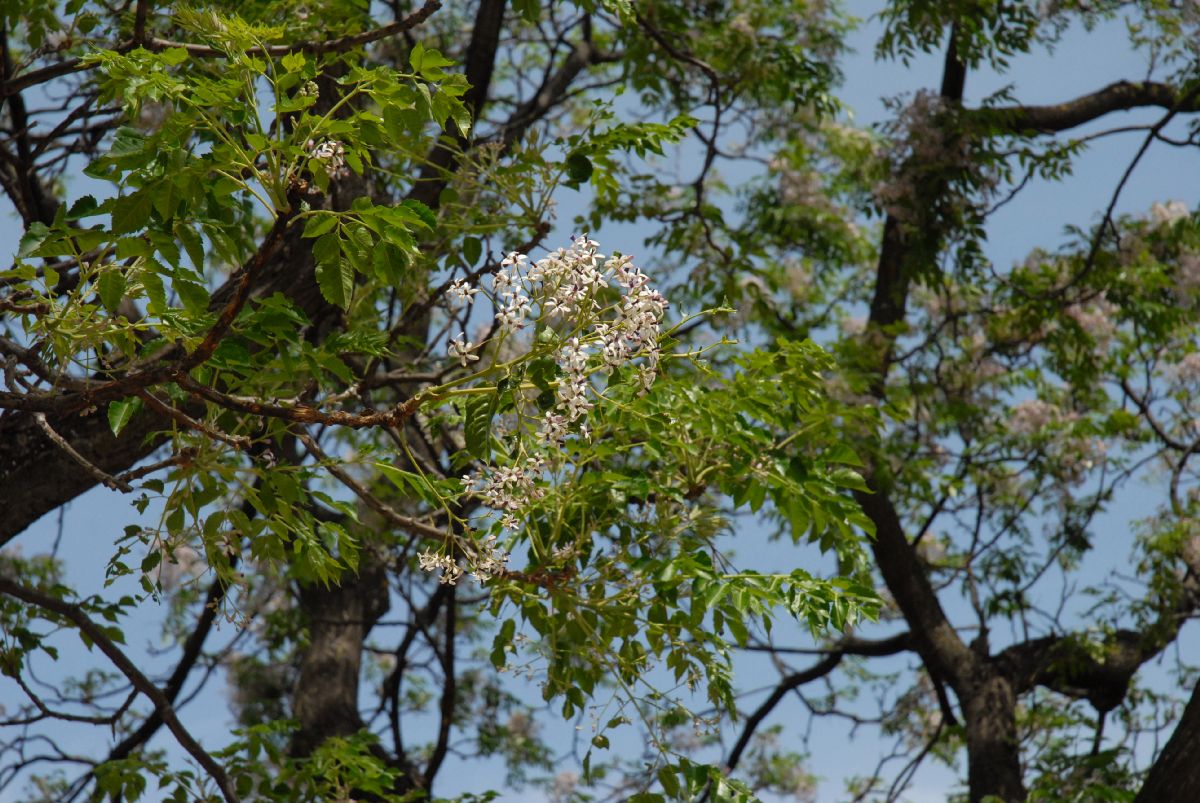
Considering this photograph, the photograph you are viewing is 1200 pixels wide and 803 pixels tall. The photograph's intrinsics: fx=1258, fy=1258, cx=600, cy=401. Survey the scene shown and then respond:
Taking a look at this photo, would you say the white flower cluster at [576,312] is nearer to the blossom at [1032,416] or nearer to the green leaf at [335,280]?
the green leaf at [335,280]

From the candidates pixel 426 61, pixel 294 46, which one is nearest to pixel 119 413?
pixel 426 61

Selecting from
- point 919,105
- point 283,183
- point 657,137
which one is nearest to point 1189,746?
point 657,137

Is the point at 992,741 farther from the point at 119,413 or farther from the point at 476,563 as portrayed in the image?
the point at 119,413

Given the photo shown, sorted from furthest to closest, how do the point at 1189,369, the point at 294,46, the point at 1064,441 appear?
the point at 1189,369 < the point at 1064,441 < the point at 294,46

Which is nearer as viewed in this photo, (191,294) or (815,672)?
(191,294)

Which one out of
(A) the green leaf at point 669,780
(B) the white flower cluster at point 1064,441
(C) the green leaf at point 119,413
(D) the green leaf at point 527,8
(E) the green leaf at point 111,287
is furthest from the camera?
(B) the white flower cluster at point 1064,441

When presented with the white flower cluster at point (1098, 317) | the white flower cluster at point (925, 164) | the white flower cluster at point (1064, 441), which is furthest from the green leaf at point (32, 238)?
the white flower cluster at point (1098, 317)

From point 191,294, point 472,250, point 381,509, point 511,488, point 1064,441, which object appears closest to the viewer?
point 191,294

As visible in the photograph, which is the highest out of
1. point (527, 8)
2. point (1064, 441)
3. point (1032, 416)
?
point (1032, 416)

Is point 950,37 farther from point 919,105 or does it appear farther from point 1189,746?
point 1189,746

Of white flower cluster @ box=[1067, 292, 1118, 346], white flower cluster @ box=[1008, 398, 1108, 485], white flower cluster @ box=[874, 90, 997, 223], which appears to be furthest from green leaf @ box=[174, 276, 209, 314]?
white flower cluster @ box=[1067, 292, 1118, 346]

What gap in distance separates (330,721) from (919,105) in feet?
13.5

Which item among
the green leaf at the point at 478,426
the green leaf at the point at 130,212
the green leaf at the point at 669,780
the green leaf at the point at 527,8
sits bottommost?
the green leaf at the point at 669,780

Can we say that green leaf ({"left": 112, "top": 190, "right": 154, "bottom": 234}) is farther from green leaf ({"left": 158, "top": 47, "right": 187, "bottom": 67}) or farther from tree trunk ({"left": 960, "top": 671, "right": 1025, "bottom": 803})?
tree trunk ({"left": 960, "top": 671, "right": 1025, "bottom": 803})
